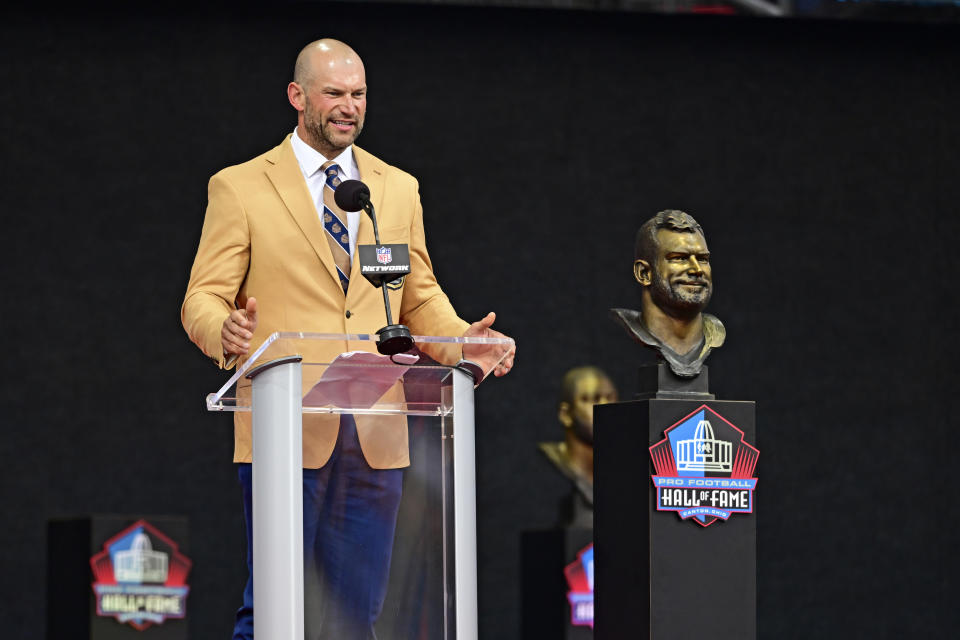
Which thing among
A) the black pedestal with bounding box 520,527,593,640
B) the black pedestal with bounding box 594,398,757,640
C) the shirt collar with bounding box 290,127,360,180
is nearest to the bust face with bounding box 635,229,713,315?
the black pedestal with bounding box 594,398,757,640

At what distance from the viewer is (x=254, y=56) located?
6.77 meters

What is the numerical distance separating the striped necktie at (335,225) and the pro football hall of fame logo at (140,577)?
3.07 meters

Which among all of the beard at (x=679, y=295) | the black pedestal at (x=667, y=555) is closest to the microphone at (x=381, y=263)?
the black pedestal at (x=667, y=555)

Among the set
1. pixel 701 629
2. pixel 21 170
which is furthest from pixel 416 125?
pixel 701 629

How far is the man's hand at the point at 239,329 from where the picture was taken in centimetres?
210

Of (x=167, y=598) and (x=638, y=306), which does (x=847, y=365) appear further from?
(x=167, y=598)

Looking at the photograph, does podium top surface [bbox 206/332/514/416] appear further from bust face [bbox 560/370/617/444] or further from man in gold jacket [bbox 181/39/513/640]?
bust face [bbox 560/370/617/444]

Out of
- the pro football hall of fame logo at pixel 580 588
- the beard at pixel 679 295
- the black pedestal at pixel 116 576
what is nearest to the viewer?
the beard at pixel 679 295

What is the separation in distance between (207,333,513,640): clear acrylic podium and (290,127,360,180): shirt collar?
441mm

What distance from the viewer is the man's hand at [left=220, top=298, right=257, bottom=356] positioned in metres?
2.10

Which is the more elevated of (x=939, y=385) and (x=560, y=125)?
(x=560, y=125)

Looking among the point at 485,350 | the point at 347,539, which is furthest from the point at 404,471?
the point at 485,350

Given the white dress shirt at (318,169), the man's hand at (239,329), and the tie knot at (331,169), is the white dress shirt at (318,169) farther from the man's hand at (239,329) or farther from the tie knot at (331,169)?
the man's hand at (239,329)

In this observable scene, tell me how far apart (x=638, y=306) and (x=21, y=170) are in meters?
3.07
